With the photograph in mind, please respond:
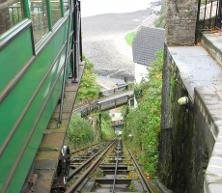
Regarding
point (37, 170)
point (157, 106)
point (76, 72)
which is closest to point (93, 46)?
point (157, 106)

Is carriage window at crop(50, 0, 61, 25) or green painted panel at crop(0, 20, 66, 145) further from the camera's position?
carriage window at crop(50, 0, 61, 25)

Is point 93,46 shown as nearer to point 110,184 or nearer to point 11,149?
point 110,184

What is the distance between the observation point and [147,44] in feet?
123

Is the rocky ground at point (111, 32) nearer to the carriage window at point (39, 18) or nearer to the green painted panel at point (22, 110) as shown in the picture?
the carriage window at point (39, 18)

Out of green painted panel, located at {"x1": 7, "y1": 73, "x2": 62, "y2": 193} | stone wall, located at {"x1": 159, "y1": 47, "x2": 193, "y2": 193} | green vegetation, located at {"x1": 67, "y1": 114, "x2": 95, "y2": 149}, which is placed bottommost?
green vegetation, located at {"x1": 67, "y1": 114, "x2": 95, "y2": 149}

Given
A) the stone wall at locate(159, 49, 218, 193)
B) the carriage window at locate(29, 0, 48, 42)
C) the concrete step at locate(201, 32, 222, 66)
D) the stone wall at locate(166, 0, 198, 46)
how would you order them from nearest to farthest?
the carriage window at locate(29, 0, 48, 42) < the stone wall at locate(159, 49, 218, 193) < the concrete step at locate(201, 32, 222, 66) < the stone wall at locate(166, 0, 198, 46)

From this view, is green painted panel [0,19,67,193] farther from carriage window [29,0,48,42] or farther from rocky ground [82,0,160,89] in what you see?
rocky ground [82,0,160,89]

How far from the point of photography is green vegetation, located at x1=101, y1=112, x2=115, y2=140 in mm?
28547

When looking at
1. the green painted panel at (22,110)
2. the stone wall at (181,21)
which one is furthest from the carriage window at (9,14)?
the stone wall at (181,21)

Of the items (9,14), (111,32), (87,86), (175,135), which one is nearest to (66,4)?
(175,135)

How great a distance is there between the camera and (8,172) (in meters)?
3.46

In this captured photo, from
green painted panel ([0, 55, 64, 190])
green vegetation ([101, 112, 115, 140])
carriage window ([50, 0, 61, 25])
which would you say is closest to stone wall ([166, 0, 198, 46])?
carriage window ([50, 0, 61, 25])

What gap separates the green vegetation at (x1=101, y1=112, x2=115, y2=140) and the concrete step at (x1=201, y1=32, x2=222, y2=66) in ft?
62.1

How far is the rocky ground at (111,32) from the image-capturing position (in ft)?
157
